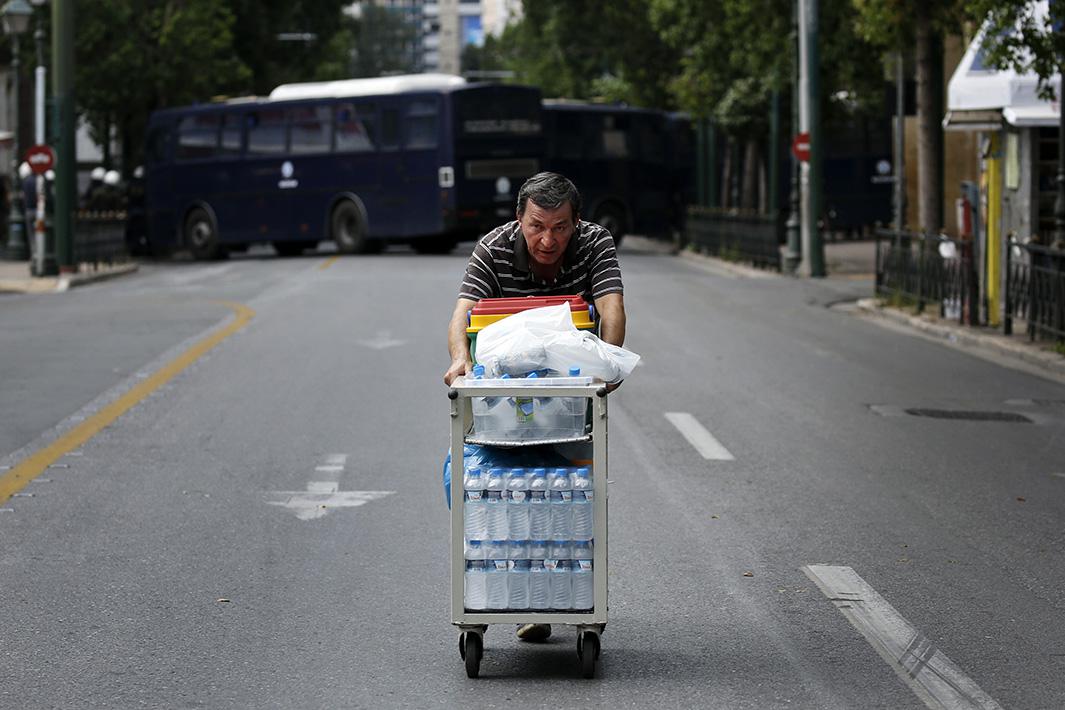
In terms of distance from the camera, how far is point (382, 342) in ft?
62.6

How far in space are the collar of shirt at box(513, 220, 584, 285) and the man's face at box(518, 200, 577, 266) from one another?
0.05 m

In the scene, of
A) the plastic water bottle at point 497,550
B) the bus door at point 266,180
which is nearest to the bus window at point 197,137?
the bus door at point 266,180

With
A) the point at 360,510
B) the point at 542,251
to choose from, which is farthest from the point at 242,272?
the point at 542,251

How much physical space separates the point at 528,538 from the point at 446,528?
2.85 meters

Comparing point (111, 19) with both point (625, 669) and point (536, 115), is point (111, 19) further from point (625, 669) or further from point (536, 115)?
point (625, 669)

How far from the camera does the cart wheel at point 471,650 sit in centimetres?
595

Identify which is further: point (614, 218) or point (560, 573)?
point (614, 218)

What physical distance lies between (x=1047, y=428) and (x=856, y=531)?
15.3 feet

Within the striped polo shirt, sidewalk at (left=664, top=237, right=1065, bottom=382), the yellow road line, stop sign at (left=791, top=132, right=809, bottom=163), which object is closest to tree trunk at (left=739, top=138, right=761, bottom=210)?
stop sign at (left=791, top=132, right=809, bottom=163)

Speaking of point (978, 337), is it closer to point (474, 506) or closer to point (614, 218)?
point (474, 506)

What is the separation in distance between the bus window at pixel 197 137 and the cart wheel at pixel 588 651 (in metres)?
39.4

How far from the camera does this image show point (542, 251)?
6.27 metres

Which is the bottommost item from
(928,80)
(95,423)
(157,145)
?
(95,423)

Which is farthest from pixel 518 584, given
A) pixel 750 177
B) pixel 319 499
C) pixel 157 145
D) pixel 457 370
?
pixel 750 177
